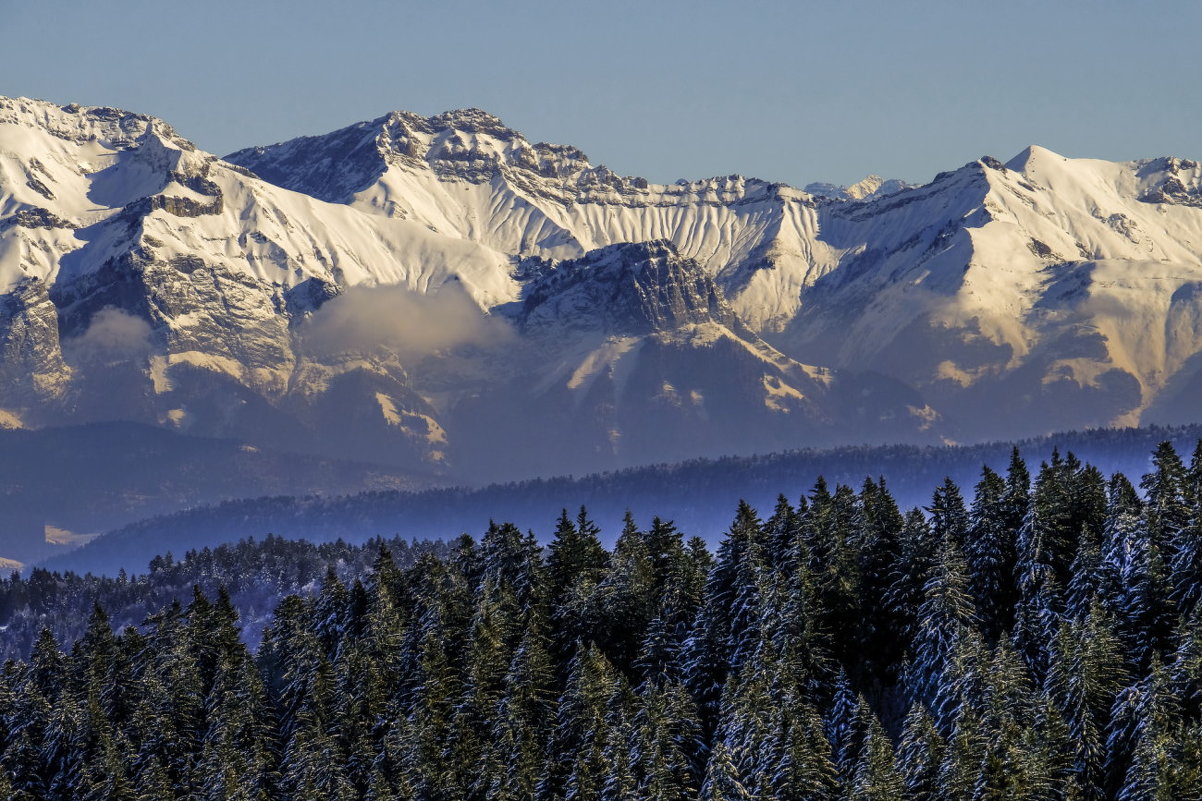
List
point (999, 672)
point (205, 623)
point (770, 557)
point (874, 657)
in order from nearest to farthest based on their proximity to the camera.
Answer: point (999, 672)
point (874, 657)
point (770, 557)
point (205, 623)

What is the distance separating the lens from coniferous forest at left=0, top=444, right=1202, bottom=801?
124m

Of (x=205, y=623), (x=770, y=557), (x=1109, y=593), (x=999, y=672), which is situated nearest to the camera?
(x=999, y=672)

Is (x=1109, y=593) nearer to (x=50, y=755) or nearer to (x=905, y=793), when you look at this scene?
(x=905, y=793)

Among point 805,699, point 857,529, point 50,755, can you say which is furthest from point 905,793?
point 50,755

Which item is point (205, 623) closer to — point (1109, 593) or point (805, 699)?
point (805, 699)

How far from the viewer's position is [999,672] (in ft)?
413

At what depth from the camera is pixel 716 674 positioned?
499ft

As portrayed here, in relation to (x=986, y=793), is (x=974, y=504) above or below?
above

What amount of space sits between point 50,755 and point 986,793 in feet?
300

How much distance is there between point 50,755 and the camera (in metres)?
175

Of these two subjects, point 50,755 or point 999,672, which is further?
point 50,755

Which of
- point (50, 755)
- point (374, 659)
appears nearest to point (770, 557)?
point (374, 659)

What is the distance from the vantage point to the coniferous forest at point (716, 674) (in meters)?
124

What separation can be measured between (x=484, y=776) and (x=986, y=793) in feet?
135
